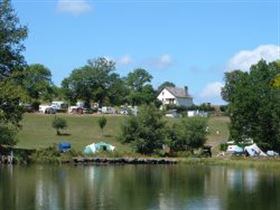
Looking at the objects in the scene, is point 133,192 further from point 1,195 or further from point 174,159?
point 174,159

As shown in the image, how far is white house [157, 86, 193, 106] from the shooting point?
632 feet

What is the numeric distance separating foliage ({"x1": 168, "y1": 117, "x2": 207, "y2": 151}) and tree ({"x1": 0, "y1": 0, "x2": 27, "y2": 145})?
20928mm

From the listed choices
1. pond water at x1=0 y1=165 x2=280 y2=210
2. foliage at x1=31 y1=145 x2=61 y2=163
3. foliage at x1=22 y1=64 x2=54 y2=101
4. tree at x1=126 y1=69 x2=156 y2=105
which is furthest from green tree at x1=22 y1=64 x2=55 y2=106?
pond water at x1=0 y1=165 x2=280 y2=210

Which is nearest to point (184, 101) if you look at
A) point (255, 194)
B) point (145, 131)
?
point (145, 131)

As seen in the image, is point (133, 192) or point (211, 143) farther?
point (211, 143)

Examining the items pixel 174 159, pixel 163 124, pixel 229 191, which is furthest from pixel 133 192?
Answer: pixel 163 124

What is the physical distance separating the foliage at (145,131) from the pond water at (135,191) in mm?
23772

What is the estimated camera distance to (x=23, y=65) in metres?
76.9

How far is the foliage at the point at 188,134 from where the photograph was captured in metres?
88.8

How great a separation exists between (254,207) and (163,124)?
52053 millimetres

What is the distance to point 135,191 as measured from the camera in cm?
4381

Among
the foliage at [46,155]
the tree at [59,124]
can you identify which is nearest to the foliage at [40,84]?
the tree at [59,124]

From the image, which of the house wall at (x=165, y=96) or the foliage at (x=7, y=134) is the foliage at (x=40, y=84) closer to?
the house wall at (x=165, y=96)

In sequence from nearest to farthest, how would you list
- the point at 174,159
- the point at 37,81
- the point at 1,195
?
the point at 1,195
the point at 174,159
the point at 37,81
